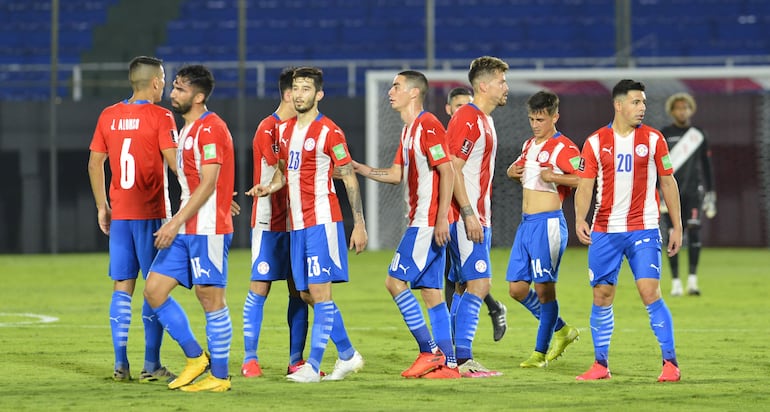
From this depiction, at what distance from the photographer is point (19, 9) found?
87.3ft

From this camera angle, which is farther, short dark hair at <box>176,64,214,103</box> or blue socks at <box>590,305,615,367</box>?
blue socks at <box>590,305,615,367</box>

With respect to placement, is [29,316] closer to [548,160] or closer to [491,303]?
[491,303]

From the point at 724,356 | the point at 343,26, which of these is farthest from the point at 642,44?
the point at 724,356

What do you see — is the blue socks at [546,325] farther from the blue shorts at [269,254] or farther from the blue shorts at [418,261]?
the blue shorts at [269,254]

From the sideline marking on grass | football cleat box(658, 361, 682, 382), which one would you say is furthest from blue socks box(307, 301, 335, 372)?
the sideline marking on grass

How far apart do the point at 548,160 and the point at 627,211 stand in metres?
1.02

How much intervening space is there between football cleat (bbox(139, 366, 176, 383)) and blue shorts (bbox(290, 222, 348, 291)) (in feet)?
3.01

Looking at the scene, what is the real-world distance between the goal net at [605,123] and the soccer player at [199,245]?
13.8 metres

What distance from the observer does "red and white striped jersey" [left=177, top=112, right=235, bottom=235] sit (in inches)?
274

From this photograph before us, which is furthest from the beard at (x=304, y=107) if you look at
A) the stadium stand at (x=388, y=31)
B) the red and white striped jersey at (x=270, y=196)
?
the stadium stand at (x=388, y=31)

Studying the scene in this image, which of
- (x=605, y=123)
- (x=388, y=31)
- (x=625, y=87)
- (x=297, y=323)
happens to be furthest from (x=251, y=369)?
(x=388, y=31)

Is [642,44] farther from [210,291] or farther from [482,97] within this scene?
[210,291]

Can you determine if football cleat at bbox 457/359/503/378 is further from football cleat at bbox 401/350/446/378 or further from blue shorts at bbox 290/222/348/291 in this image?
blue shorts at bbox 290/222/348/291

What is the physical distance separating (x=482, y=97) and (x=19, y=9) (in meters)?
20.6
